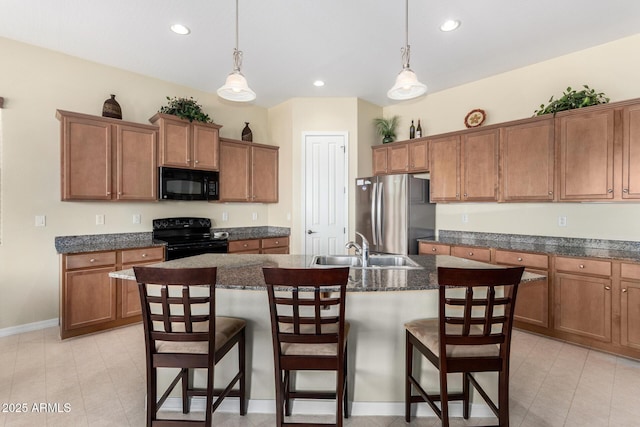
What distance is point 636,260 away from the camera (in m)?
2.69

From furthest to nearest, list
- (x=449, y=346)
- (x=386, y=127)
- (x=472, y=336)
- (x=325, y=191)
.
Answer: (x=386, y=127) → (x=325, y=191) → (x=449, y=346) → (x=472, y=336)

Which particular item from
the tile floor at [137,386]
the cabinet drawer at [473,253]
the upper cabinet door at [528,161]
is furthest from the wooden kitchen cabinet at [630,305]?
the cabinet drawer at [473,253]

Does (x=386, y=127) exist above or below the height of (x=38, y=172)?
above

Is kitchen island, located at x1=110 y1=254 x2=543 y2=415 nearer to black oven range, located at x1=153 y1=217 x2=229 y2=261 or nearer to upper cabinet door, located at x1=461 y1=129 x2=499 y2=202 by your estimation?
black oven range, located at x1=153 y1=217 x2=229 y2=261

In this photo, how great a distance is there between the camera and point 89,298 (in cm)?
322

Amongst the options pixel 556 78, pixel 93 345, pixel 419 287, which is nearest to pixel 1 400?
pixel 93 345

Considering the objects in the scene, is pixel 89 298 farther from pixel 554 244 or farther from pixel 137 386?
pixel 554 244

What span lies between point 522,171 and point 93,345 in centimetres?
488

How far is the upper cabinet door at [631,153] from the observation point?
2.83 m

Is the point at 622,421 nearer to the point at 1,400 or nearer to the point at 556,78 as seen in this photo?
the point at 556,78

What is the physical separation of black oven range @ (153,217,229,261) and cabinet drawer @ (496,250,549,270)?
11.1 ft

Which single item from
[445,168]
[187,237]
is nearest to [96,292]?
[187,237]

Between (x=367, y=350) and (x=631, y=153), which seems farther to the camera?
(x=631, y=153)

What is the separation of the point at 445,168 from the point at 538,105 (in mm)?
1243
